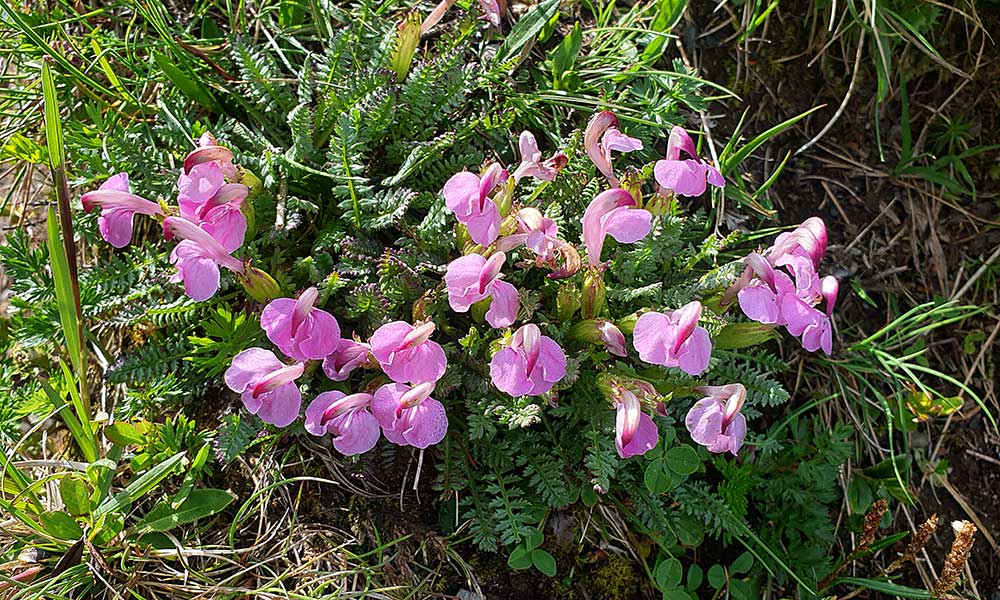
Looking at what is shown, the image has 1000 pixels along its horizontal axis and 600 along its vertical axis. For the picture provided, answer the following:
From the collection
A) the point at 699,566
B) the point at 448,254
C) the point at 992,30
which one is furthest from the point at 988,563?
the point at 448,254

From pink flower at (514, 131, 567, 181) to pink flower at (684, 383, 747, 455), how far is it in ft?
1.82

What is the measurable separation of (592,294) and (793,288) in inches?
15.5

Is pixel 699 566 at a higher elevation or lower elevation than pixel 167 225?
lower

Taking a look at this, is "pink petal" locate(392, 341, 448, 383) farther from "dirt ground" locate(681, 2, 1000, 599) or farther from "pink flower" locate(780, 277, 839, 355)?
"dirt ground" locate(681, 2, 1000, 599)

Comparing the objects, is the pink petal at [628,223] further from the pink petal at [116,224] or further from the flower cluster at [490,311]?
the pink petal at [116,224]

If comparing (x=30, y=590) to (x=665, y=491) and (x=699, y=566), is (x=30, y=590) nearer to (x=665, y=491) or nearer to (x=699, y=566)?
(x=665, y=491)

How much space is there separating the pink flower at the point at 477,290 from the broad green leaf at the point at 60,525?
0.89 m

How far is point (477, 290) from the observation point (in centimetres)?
157

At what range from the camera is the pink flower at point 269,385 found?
1541mm

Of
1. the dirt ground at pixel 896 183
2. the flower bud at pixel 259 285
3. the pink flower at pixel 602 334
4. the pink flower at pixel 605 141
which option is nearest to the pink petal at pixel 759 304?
the pink flower at pixel 602 334

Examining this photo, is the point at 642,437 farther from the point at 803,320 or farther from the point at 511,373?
the point at 803,320

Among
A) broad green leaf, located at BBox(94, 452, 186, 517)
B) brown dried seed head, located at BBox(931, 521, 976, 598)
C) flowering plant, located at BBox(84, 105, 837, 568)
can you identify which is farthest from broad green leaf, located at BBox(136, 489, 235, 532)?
brown dried seed head, located at BBox(931, 521, 976, 598)

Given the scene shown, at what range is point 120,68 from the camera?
2.25 meters

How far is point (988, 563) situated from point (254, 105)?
7.41ft
